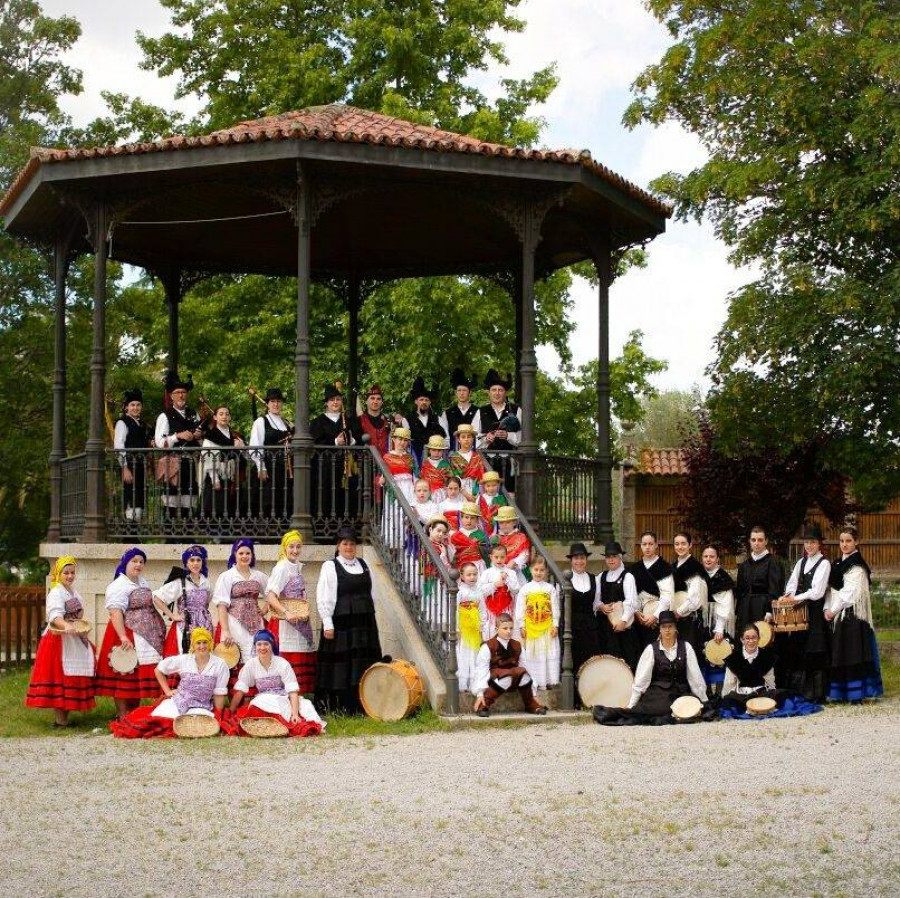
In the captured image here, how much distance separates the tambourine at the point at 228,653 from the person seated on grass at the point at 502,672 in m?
2.16

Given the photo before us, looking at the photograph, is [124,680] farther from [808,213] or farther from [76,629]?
[808,213]

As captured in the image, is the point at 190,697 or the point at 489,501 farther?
the point at 489,501

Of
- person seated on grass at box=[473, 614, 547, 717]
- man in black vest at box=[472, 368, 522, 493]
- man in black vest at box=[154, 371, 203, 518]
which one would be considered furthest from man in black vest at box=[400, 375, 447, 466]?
person seated on grass at box=[473, 614, 547, 717]

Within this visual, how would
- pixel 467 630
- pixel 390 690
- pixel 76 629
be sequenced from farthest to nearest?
pixel 76 629, pixel 467 630, pixel 390 690

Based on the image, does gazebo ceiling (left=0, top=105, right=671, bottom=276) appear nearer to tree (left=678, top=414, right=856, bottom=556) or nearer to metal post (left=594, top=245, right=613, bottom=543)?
metal post (left=594, top=245, right=613, bottom=543)

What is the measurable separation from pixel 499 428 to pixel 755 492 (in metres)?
9.71

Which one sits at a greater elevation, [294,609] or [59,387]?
[59,387]

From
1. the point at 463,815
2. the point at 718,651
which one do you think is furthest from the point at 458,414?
the point at 463,815

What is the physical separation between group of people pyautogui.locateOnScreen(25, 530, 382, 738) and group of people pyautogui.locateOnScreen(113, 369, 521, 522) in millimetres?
1396

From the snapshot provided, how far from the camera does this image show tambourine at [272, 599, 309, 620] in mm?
13062

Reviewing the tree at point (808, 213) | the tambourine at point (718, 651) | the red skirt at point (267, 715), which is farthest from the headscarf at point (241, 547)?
the tree at point (808, 213)

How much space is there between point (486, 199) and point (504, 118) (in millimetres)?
14221

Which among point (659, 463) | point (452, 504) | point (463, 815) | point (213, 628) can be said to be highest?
point (659, 463)

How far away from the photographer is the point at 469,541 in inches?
542
